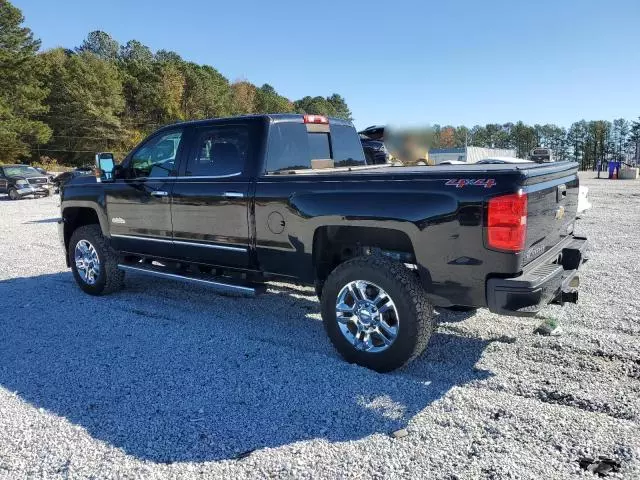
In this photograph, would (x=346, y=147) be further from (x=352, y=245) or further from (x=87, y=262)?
(x=87, y=262)

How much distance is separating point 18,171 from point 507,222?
24700mm

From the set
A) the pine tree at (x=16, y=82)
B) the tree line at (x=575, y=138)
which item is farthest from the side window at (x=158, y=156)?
the tree line at (x=575, y=138)

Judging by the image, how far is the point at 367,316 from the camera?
382cm

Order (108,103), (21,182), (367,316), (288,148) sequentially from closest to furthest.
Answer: (367,316) < (288,148) < (21,182) < (108,103)

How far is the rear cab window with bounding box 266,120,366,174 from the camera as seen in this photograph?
465cm

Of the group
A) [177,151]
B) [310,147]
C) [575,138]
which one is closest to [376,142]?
[310,147]

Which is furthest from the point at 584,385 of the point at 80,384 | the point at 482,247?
the point at 80,384

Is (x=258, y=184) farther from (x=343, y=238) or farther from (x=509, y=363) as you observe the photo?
(x=509, y=363)

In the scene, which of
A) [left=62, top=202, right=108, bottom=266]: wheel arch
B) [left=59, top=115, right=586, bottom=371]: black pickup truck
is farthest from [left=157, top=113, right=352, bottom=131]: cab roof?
[left=62, top=202, right=108, bottom=266]: wheel arch

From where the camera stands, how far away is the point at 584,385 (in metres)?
3.49

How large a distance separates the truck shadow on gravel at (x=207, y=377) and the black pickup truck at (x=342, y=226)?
373 mm

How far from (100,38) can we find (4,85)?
2394 inches

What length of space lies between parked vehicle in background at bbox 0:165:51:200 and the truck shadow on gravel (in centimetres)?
1933

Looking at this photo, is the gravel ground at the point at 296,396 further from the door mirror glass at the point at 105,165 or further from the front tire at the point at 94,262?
the door mirror glass at the point at 105,165
